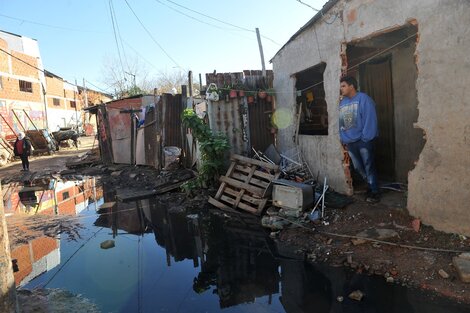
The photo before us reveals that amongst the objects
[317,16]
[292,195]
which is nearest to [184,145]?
[292,195]

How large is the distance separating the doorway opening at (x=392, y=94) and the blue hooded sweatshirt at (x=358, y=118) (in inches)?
33.8

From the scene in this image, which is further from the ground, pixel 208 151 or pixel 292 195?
pixel 208 151

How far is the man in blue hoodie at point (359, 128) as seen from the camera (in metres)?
5.12

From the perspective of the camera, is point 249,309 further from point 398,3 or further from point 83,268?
point 398,3

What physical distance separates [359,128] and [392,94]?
1636 millimetres

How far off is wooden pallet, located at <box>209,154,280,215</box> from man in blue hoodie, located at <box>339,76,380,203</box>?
1552 mm

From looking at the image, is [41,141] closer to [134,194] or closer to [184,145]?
[184,145]

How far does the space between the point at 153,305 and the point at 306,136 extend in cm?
470

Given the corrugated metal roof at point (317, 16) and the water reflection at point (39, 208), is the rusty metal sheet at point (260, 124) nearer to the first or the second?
the corrugated metal roof at point (317, 16)

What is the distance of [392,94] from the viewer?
6.24 metres

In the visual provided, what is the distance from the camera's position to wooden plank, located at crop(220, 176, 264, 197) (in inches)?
250

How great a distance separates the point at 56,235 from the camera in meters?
6.01

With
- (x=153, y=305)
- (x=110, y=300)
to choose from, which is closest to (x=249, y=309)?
(x=153, y=305)

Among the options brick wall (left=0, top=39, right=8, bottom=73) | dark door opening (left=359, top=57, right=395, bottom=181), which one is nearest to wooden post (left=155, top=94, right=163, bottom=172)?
dark door opening (left=359, top=57, right=395, bottom=181)
